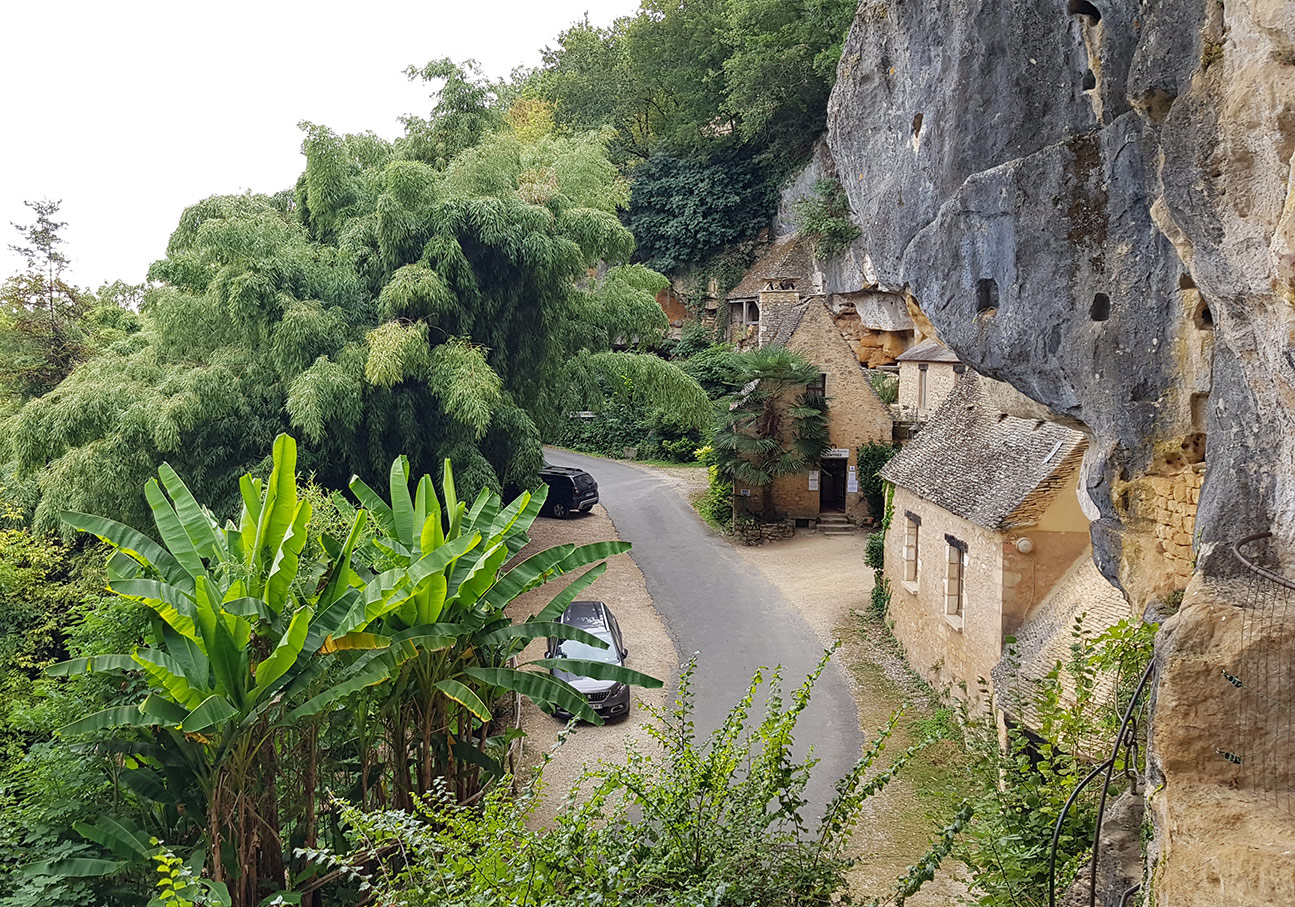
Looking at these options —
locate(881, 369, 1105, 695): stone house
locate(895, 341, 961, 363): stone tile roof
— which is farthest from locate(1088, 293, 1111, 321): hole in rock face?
locate(895, 341, 961, 363): stone tile roof

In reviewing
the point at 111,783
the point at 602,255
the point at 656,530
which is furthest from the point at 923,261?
the point at 656,530

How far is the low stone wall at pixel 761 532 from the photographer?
26.4 metres

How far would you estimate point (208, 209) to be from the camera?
18.7m

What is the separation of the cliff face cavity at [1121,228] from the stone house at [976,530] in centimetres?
340

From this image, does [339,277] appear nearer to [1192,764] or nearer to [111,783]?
[111,783]

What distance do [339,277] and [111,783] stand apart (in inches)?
487

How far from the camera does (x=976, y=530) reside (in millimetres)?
14172

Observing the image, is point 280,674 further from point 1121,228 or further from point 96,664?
point 1121,228

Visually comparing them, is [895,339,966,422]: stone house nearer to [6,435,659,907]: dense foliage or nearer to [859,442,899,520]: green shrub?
[859,442,899,520]: green shrub

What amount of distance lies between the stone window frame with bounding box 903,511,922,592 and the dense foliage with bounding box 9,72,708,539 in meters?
6.14

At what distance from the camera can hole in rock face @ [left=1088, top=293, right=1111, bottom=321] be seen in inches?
299

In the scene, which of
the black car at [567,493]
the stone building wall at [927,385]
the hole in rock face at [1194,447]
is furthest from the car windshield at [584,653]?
the stone building wall at [927,385]

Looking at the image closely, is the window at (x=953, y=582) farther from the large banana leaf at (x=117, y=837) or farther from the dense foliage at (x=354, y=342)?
the large banana leaf at (x=117, y=837)

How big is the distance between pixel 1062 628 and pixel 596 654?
7.52m
